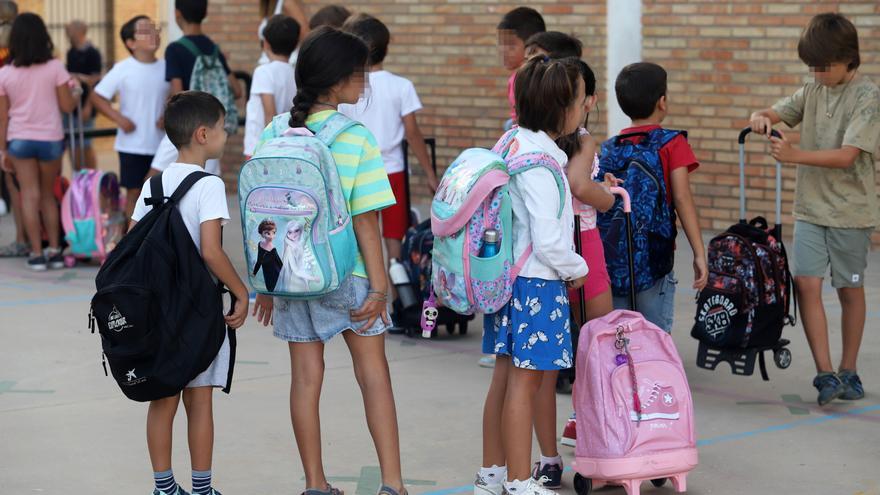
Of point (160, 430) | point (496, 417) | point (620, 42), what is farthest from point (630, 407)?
point (620, 42)

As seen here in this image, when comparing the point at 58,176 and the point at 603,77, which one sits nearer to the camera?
the point at 58,176

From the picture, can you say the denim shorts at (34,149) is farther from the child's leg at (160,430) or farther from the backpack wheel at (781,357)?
the backpack wheel at (781,357)

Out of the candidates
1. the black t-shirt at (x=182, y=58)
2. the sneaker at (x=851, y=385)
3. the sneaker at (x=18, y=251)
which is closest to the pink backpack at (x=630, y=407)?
the sneaker at (x=851, y=385)

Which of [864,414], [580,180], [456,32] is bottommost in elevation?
[864,414]

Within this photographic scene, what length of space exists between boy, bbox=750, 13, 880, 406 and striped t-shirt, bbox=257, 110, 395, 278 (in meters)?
2.20

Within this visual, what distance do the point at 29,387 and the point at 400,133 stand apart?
251 centimetres

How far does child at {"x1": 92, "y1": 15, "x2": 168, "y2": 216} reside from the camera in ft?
31.6

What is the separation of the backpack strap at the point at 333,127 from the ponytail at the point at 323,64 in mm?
84

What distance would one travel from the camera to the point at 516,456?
466 centimetres

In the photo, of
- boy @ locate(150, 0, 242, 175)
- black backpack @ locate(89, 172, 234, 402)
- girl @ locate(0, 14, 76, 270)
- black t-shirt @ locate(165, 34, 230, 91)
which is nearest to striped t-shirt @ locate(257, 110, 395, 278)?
black backpack @ locate(89, 172, 234, 402)

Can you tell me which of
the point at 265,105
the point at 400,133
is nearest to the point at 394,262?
the point at 400,133

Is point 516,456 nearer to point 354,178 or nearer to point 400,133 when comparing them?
point 354,178

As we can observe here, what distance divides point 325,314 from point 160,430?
2.22ft

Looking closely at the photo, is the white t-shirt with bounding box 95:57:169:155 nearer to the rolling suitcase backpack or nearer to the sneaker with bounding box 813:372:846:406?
the sneaker with bounding box 813:372:846:406
